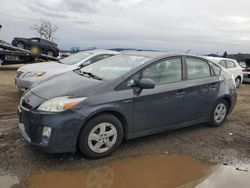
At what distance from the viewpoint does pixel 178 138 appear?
5.88 metres

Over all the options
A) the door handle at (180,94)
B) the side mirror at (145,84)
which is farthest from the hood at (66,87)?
the door handle at (180,94)

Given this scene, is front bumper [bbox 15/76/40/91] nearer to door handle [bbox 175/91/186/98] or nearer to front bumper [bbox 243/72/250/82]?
door handle [bbox 175/91/186/98]

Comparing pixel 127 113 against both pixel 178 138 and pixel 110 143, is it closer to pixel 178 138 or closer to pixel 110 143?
pixel 110 143

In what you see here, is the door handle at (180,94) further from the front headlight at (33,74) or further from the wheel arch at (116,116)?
the front headlight at (33,74)

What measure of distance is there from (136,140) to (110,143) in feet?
2.98

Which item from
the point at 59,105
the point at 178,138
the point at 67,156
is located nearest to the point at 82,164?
the point at 67,156

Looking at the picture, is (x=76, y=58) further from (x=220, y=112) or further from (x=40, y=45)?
(x=40, y=45)

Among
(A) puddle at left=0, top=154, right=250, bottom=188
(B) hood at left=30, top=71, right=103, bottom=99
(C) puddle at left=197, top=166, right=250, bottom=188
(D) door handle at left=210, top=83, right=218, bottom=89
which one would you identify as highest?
(B) hood at left=30, top=71, right=103, bottom=99

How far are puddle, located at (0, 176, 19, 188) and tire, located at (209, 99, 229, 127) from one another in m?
3.95

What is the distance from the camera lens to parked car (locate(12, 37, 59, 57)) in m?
23.7

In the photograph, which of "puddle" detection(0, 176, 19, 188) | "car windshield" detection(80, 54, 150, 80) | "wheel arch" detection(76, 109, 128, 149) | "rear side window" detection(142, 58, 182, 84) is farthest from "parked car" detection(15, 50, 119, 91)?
"puddle" detection(0, 176, 19, 188)

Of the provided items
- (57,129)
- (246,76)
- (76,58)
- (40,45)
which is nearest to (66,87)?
(57,129)

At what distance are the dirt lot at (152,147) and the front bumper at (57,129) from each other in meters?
0.27

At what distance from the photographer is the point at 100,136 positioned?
4.64 m
